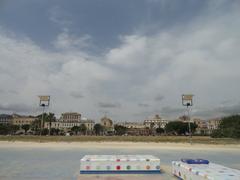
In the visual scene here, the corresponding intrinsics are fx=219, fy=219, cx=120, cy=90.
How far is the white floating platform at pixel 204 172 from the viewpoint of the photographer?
6738 mm

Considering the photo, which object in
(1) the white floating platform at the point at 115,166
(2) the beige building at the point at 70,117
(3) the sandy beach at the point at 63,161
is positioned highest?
(2) the beige building at the point at 70,117

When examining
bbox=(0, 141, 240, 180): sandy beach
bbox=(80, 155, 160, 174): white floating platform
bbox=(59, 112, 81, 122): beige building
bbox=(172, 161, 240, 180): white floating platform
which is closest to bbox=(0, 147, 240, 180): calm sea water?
bbox=(0, 141, 240, 180): sandy beach

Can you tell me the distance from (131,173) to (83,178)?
93.3 inches

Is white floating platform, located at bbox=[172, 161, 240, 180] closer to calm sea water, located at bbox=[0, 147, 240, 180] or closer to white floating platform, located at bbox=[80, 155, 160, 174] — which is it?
white floating platform, located at bbox=[80, 155, 160, 174]

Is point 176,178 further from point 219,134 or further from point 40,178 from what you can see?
point 219,134

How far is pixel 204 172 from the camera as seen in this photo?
7383mm

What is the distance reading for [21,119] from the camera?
19700 centimetres

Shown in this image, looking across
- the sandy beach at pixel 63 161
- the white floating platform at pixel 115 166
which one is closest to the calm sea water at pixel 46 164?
the sandy beach at pixel 63 161

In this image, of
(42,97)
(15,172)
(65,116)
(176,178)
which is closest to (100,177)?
(176,178)

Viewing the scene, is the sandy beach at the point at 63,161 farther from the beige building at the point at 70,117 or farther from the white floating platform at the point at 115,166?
the beige building at the point at 70,117

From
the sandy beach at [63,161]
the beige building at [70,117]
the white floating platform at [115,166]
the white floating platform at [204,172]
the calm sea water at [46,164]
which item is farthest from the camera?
the beige building at [70,117]

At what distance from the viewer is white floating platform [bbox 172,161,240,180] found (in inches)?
265

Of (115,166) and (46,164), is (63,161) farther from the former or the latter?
(115,166)

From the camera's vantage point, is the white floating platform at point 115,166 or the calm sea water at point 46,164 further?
the white floating platform at point 115,166
